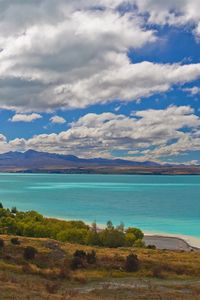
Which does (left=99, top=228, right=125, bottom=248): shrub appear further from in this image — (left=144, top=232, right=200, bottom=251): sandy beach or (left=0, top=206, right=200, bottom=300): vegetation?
(left=0, top=206, right=200, bottom=300): vegetation

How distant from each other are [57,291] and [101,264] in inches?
547

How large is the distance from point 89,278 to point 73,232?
41080 mm

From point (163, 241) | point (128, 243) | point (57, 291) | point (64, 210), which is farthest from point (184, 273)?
point (64, 210)

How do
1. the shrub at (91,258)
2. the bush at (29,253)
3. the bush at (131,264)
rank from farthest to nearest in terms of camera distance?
the bush at (29,253) < the shrub at (91,258) < the bush at (131,264)

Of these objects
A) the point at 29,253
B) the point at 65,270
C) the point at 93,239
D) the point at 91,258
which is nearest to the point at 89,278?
the point at 65,270

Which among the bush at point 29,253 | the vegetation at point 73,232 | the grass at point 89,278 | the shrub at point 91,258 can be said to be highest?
the vegetation at point 73,232

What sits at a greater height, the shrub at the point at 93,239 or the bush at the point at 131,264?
the shrub at the point at 93,239

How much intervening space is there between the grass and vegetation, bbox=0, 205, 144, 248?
75.0ft

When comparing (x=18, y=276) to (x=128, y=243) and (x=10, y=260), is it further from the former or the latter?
(x=128, y=243)

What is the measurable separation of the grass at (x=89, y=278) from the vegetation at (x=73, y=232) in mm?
22857

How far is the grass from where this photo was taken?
1193 inches

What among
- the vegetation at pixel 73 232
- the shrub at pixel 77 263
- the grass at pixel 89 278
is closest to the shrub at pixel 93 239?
the vegetation at pixel 73 232

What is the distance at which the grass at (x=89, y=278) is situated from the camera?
99.4 feet

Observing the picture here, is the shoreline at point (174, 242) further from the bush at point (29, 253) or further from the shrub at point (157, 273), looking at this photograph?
the bush at point (29, 253)
